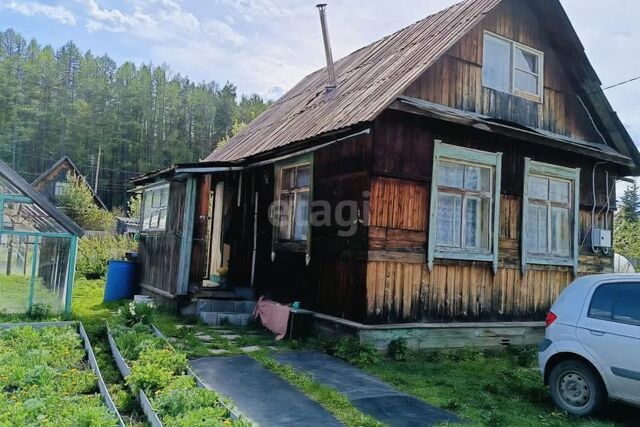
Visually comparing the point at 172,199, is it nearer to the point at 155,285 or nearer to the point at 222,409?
the point at 155,285

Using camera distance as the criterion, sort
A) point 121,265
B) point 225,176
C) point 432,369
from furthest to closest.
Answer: point 121,265
point 225,176
point 432,369

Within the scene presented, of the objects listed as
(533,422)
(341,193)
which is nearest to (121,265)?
(341,193)

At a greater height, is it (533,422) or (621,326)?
(621,326)

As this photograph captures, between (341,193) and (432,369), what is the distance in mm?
3044

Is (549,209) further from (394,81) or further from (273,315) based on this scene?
(273,315)

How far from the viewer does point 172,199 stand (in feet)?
36.9

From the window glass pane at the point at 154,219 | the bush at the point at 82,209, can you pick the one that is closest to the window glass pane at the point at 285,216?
the window glass pane at the point at 154,219

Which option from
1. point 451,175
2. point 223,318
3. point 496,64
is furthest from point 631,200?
point 223,318

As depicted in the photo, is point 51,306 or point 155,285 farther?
point 155,285

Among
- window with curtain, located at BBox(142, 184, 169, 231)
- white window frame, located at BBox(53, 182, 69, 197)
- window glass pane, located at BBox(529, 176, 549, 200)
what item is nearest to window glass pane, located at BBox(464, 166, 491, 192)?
window glass pane, located at BBox(529, 176, 549, 200)

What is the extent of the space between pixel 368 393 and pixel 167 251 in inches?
271

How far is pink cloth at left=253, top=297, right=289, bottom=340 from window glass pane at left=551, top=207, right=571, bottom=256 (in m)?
5.47

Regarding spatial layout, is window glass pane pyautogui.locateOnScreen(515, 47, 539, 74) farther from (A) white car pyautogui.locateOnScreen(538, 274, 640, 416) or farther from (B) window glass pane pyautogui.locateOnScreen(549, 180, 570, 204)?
(A) white car pyautogui.locateOnScreen(538, 274, 640, 416)

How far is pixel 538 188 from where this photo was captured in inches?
379
